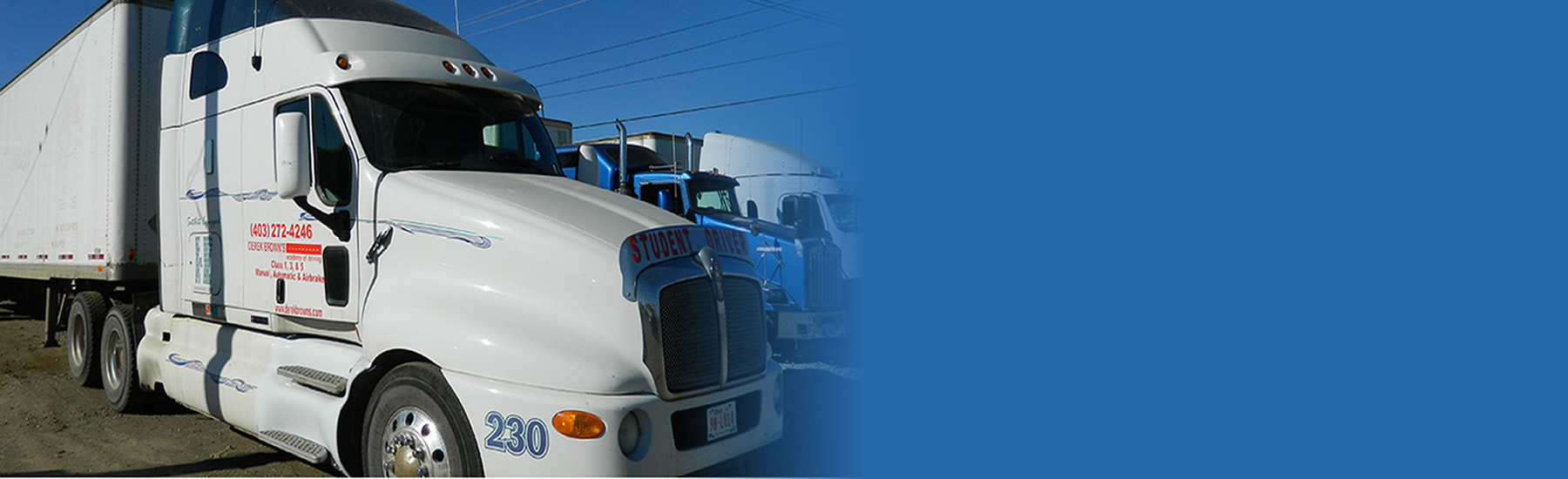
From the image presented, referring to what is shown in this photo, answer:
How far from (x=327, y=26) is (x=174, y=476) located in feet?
9.28

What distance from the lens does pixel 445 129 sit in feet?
17.4

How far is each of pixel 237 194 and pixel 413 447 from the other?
2525 millimetres

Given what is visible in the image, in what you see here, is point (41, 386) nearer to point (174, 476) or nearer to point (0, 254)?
point (0, 254)

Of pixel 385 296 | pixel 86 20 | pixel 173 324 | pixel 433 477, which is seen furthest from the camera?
pixel 86 20

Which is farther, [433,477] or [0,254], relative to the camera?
[0,254]

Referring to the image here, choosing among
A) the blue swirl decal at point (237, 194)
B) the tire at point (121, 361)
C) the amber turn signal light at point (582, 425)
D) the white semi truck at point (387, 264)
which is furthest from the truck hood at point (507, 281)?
the tire at point (121, 361)

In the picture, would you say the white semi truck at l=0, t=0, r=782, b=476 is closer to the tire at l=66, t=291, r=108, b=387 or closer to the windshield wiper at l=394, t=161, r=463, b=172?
the windshield wiper at l=394, t=161, r=463, b=172

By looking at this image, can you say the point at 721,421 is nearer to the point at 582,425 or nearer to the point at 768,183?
the point at 582,425

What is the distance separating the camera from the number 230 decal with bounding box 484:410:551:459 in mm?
3914

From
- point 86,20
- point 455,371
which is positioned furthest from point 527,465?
point 86,20

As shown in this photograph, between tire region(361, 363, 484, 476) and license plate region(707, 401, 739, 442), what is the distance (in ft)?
3.35

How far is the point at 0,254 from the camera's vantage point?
10359 mm

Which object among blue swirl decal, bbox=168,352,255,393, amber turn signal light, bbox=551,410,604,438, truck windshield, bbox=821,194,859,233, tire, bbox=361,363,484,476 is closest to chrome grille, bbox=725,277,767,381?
truck windshield, bbox=821,194,859,233

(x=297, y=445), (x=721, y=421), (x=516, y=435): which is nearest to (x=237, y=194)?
(x=297, y=445)
